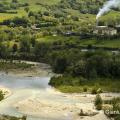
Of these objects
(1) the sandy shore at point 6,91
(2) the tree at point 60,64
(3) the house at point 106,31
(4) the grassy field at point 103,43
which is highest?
(3) the house at point 106,31

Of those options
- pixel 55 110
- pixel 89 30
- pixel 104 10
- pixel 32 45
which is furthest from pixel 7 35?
pixel 55 110

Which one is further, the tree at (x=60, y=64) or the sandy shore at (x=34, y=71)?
the sandy shore at (x=34, y=71)

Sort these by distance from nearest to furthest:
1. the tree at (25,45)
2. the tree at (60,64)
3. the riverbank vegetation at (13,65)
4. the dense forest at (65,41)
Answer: the dense forest at (65,41)
the tree at (60,64)
the riverbank vegetation at (13,65)
the tree at (25,45)

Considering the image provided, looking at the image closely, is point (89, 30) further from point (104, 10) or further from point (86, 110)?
point (86, 110)

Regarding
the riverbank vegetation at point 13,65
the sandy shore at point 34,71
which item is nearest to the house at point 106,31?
the sandy shore at point 34,71

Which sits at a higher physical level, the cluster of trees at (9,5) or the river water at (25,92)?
the cluster of trees at (9,5)

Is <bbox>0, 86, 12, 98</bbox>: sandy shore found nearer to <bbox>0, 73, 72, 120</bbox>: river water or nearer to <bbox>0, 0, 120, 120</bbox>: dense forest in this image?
<bbox>0, 73, 72, 120</bbox>: river water

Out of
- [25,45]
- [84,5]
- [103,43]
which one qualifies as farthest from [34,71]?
[84,5]

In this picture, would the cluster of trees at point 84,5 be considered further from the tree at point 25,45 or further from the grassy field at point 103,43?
the grassy field at point 103,43

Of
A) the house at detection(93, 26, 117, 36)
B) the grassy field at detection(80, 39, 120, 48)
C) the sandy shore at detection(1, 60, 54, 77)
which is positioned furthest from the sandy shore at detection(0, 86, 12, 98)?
the house at detection(93, 26, 117, 36)
